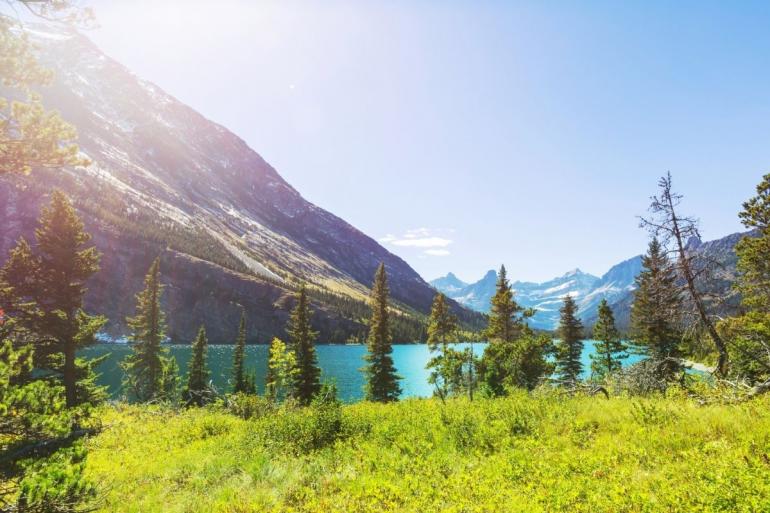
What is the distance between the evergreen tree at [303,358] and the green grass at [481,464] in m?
26.7

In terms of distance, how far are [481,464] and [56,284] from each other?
85.0ft

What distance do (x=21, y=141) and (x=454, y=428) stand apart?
12562 mm

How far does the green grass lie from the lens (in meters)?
6.25

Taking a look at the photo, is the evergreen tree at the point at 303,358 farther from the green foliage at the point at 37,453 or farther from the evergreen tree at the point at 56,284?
the green foliage at the point at 37,453

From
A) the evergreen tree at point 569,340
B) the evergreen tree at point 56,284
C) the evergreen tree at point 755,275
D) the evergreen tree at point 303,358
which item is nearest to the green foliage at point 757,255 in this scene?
the evergreen tree at point 755,275

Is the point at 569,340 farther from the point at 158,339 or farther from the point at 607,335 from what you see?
the point at 158,339

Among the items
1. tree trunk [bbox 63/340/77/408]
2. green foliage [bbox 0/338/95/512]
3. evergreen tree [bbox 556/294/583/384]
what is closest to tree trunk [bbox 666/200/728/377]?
green foliage [bbox 0/338/95/512]

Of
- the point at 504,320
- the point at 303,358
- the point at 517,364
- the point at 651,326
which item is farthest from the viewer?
the point at 303,358

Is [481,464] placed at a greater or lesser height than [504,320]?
lesser

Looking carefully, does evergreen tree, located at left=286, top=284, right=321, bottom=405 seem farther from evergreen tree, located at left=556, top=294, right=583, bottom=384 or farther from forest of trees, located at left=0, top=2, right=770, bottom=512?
evergreen tree, located at left=556, top=294, right=583, bottom=384

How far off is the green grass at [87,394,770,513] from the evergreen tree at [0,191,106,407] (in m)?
13.0

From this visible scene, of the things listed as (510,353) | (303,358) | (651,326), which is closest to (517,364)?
(510,353)

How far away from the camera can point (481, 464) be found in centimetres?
856

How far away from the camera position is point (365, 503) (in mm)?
7246
